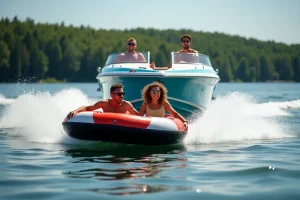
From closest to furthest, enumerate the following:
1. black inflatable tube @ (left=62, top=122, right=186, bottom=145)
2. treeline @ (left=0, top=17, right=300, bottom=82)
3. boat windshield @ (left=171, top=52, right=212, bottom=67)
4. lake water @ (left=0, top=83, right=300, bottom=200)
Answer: lake water @ (left=0, top=83, right=300, bottom=200), black inflatable tube @ (left=62, top=122, right=186, bottom=145), boat windshield @ (left=171, top=52, right=212, bottom=67), treeline @ (left=0, top=17, right=300, bottom=82)

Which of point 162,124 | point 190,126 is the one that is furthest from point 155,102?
point 190,126

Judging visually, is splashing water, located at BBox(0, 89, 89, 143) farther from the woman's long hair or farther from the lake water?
the woman's long hair

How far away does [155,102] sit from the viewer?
34.3 ft

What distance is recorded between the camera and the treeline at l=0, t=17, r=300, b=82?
309ft

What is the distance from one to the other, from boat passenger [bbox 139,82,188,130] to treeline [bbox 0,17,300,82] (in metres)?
74.9

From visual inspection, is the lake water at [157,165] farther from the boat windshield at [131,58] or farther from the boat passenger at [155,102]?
the boat windshield at [131,58]

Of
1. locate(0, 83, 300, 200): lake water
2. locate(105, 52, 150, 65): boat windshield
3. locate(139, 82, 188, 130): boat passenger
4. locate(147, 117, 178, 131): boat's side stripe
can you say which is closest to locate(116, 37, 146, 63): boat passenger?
locate(105, 52, 150, 65): boat windshield

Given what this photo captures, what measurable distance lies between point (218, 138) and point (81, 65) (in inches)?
3728

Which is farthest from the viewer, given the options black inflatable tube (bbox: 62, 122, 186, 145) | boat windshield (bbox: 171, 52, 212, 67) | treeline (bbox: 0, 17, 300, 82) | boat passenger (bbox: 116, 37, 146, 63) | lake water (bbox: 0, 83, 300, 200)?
treeline (bbox: 0, 17, 300, 82)

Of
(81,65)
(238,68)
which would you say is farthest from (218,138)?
(238,68)

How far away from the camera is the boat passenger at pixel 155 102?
10.3 meters

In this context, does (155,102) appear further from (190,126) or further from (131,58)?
(131,58)

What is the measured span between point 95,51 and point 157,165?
10353 cm

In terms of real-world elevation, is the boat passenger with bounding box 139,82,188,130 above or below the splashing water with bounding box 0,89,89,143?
above
